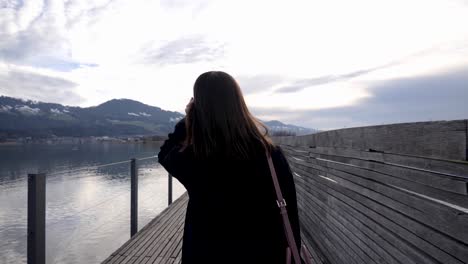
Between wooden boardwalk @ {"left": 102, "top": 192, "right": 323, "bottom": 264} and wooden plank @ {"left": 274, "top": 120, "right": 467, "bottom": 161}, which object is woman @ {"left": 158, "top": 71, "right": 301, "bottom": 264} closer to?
wooden plank @ {"left": 274, "top": 120, "right": 467, "bottom": 161}

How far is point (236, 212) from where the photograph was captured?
1267 mm

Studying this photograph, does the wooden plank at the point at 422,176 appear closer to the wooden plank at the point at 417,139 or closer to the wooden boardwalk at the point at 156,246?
the wooden plank at the point at 417,139

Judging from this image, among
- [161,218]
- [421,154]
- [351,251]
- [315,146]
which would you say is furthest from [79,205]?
[421,154]

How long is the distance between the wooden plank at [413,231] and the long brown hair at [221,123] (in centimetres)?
70

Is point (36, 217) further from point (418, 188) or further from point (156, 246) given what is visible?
point (418, 188)

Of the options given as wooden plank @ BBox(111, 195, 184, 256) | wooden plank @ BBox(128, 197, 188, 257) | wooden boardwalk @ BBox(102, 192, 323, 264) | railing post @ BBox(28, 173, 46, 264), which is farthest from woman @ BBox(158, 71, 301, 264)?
wooden plank @ BBox(111, 195, 184, 256)

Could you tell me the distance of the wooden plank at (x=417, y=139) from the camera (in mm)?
1109

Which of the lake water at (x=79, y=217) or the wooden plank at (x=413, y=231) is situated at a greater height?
the wooden plank at (x=413, y=231)

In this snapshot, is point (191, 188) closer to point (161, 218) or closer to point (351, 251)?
point (351, 251)

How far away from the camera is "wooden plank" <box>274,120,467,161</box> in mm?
1109

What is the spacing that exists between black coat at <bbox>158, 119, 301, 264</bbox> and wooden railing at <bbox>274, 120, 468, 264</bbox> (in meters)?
0.56

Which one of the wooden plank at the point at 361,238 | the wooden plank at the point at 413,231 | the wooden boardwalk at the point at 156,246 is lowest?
the wooden boardwalk at the point at 156,246

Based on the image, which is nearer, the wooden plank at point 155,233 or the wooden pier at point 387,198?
the wooden pier at point 387,198

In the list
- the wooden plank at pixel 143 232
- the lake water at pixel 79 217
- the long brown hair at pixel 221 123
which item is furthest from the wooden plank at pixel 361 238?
the lake water at pixel 79 217
